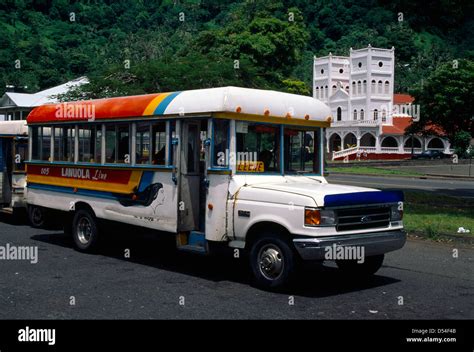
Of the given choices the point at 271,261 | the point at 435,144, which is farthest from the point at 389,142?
the point at 271,261

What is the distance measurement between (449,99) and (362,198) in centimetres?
4702

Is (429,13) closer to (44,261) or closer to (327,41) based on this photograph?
(44,261)

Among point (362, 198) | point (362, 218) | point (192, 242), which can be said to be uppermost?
point (362, 198)

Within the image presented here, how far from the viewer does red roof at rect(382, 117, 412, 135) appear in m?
74.2

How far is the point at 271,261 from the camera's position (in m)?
8.09

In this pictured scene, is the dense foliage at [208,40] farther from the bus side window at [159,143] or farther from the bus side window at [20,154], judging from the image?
the bus side window at [20,154]

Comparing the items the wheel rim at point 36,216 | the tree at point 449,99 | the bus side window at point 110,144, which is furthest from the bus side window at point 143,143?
the tree at point 449,99

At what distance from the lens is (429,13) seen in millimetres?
19703

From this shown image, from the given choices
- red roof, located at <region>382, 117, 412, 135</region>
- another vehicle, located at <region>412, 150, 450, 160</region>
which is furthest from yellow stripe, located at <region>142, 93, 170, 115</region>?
red roof, located at <region>382, 117, 412, 135</region>

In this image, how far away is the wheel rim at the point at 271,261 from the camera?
8023 millimetres

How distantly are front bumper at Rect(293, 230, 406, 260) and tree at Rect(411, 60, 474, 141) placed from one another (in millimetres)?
41586

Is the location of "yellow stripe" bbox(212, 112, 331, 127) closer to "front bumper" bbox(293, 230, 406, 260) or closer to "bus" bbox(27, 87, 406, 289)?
"bus" bbox(27, 87, 406, 289)

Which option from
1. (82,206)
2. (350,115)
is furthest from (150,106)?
(350,115)

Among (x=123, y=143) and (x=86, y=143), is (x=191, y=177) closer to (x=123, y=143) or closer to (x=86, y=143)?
(x=123, y=143)
